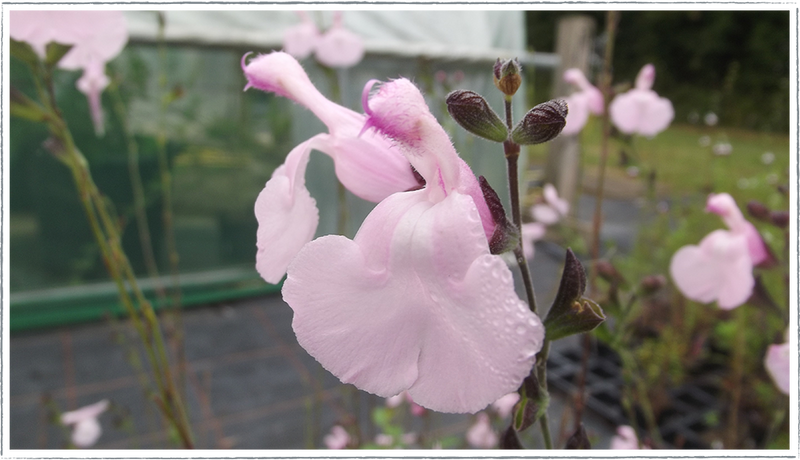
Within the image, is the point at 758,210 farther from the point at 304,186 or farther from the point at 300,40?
the point at 300,40

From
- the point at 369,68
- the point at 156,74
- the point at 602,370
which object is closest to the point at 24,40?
the point at 602,370

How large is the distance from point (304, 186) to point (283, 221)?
0.02 m

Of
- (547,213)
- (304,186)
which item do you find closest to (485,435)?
(547,213)

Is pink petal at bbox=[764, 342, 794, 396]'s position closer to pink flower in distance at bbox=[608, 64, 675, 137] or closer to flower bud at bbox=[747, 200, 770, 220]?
flower bud at bbox=[747, 200, 770, 220]

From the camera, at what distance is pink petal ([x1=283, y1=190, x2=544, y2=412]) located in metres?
0.18

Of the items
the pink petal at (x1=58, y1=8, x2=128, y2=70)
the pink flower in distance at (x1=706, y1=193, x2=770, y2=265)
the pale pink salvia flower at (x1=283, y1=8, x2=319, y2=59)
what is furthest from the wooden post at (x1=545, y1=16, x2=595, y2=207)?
the pink petal at (x1=58, y1=8, x2=128, y2=70)

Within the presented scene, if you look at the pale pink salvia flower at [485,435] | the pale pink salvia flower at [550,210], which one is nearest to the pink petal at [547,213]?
the pale pink salvia flower at [550,210]

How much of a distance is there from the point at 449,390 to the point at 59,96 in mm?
2068

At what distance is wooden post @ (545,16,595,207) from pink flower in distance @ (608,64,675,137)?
0.36 m

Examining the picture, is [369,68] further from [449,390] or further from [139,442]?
[449,390]

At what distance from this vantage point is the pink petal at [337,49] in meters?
0.96

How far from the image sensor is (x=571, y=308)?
0.24 metres

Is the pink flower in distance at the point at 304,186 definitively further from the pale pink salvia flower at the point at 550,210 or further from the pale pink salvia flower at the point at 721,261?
the pale pink salvia flower at the point at 550,210

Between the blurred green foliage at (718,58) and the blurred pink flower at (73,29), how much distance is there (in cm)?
57
